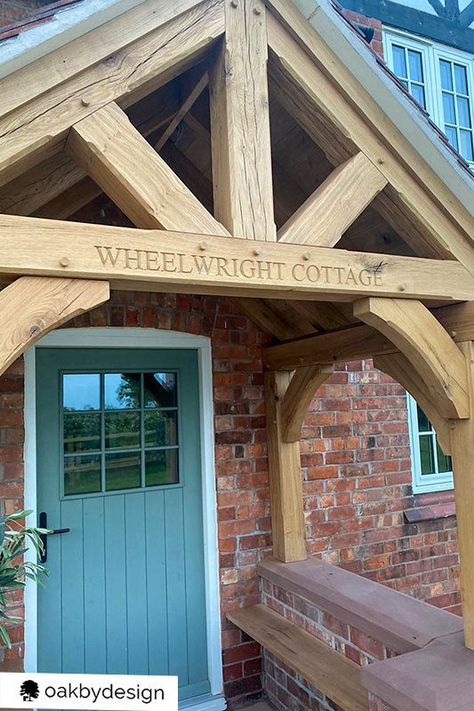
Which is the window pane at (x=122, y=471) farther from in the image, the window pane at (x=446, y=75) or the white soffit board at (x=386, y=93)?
the window pane at (x=446, y=75)

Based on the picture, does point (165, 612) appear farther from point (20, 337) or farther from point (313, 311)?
point (20, 337)

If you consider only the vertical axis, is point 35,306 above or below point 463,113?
below

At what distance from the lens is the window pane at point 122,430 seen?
10.8 feet

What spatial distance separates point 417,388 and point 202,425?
4.68ft

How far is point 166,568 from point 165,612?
0.26m

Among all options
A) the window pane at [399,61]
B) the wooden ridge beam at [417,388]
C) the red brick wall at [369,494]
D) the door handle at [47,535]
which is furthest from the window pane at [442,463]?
the window pane at [399,61]

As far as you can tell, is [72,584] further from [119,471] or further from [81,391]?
[81,391]

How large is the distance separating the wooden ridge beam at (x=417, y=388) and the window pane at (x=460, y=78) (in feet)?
12.5

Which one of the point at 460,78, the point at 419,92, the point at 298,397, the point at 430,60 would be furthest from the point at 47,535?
the point at 460,78

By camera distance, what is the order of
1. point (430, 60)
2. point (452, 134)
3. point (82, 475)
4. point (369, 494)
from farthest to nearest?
point (452, 134) → point (430, 60) → point (369, 494) → point (82, 475)

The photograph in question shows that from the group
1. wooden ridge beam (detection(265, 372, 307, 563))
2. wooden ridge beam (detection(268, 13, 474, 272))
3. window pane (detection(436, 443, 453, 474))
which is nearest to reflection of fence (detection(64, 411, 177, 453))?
wooden ridge beam (detection(265, 372, 307, 563))

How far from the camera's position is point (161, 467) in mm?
3438

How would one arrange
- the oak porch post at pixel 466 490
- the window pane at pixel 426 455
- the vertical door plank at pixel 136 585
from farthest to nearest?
the window pane at pixel 426 455 < the vertical door plank at pixel 136 585 < the oak porch post at pixel 466 490

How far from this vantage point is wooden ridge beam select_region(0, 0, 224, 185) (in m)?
1.80
